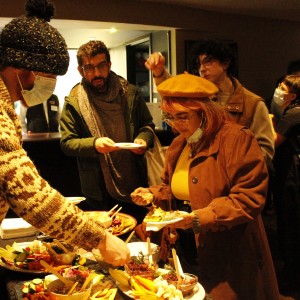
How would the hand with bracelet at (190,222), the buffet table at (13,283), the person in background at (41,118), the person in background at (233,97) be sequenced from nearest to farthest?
the buffet table at (13,283), the hand with bracelet at (190,222), the person in background at (233,97), the person in background at (41,118)

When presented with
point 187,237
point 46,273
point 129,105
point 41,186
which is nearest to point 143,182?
point 129,105

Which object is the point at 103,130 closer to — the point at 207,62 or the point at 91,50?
the point at 91,50

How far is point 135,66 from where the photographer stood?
757cm

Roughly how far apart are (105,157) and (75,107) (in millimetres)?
367

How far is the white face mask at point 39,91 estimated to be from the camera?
147 centimetres

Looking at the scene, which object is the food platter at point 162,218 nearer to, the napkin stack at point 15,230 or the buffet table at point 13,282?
the buffet table at point 13,282

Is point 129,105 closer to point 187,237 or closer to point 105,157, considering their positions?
→ point 105,157

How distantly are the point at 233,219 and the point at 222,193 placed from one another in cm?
14

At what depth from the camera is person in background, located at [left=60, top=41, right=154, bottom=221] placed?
104 inches

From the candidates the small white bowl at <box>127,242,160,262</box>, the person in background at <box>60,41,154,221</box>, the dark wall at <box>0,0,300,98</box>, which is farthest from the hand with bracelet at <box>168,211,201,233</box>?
the dark wall at <box>0,0,300,98</box>

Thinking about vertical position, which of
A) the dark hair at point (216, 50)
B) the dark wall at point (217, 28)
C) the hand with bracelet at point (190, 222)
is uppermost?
the dark wall at point (217, 28)

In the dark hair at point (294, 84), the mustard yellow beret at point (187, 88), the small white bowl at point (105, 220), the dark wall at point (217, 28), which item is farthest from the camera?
the dark wall at point (217, 28)

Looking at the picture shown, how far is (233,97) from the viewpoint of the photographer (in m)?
2.43

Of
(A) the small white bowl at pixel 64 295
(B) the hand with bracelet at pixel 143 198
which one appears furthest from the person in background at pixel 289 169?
(A) the small white bowl at pixel 64 295
